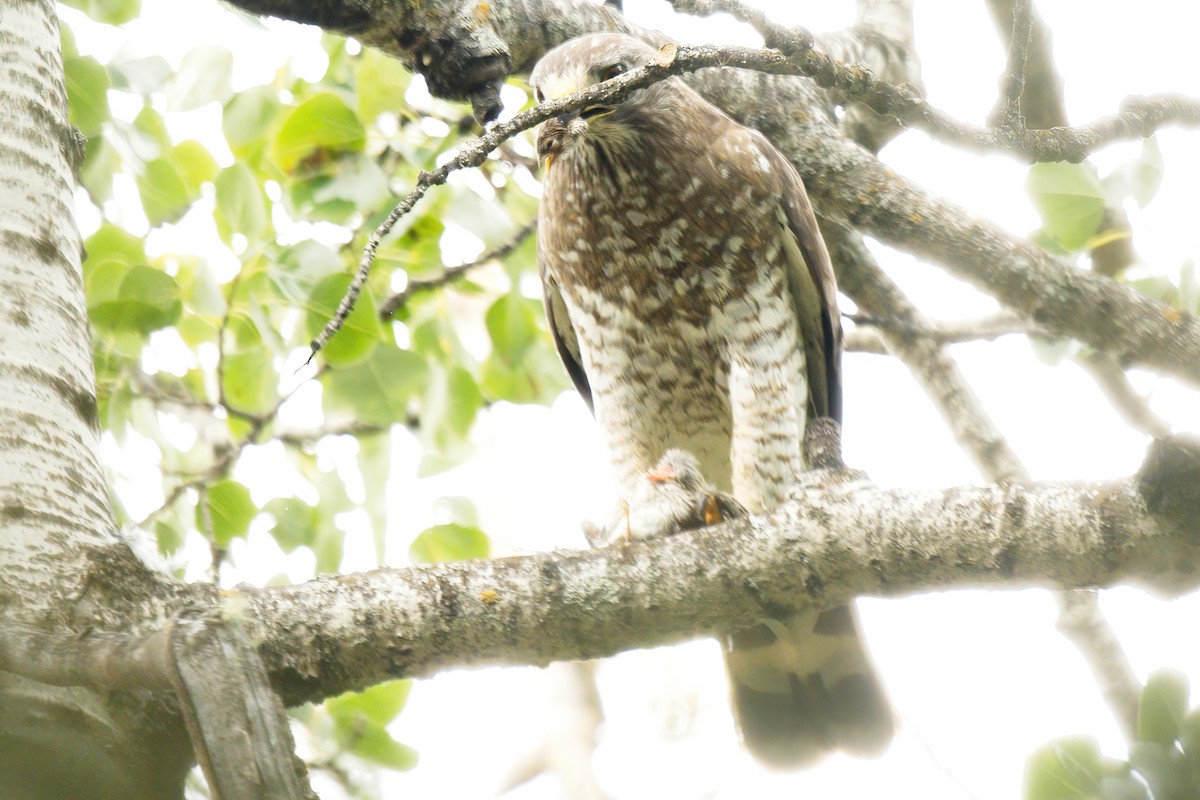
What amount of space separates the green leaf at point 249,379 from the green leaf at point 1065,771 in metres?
2.23

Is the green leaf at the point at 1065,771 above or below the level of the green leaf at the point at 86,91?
below

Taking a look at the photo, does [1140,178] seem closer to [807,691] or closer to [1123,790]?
[807,691]

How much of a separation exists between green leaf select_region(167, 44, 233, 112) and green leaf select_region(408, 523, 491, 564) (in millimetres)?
1355

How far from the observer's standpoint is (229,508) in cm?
267

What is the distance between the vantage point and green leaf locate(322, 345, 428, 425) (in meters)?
2.85

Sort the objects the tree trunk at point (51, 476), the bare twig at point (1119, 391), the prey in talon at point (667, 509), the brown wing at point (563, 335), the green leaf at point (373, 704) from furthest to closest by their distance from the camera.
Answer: the brown wing at point (563, 335), the bare twig at point (1119, 391), the prey in talon at point (667, 509), the green leaf at point (373, 704), the tree trunk at point (51, 476)

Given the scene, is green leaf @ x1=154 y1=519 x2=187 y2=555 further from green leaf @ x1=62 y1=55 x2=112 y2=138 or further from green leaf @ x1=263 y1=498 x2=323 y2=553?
green leaf @ x1=62 y1=55 x2=112 y2=138

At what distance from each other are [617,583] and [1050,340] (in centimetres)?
191

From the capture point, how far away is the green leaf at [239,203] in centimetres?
270

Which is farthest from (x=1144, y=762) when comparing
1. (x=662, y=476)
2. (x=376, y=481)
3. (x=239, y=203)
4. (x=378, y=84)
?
(x=378, y=84)

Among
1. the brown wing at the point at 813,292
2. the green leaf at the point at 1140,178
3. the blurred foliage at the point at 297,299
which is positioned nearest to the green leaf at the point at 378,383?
the blurred foliage at the point at 297,299

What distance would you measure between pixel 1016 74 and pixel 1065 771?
1.33 metres

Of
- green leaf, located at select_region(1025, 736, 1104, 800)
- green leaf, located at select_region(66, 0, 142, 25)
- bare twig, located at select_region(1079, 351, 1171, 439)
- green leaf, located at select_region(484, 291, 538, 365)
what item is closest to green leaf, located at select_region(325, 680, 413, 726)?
green leaf, located at select_region(484, 291, 538, 365)

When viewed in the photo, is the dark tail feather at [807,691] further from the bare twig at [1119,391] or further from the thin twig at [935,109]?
the thin twig at [935,109]
